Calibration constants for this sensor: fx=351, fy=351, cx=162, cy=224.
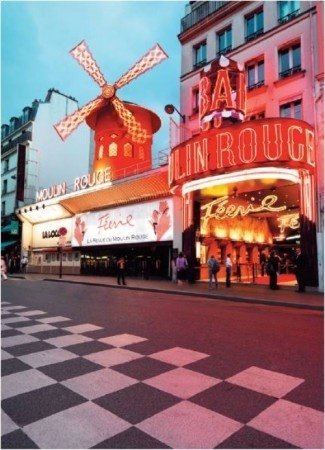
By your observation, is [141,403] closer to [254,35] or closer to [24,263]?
[254,35]

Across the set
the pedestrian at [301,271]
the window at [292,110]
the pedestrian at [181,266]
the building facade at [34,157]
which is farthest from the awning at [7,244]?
the pedestrian at [301,271]

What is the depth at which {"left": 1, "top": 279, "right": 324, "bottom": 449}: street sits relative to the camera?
221cm

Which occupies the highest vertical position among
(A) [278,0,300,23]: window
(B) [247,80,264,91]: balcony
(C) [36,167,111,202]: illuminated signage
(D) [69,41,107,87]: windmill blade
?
(D) [69,41,107,87]: windmill blade

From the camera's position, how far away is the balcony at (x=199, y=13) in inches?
611

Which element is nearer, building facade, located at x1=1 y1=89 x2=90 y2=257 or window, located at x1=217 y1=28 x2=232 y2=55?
window, located at x1=217 y1=28 x2=232 y2=55

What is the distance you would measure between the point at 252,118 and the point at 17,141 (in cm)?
2299

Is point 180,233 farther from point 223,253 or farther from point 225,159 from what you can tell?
point 225,159

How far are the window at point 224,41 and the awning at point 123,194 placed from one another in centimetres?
585

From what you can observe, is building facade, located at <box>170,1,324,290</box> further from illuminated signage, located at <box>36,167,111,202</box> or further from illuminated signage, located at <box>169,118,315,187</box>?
illuminated signage, located at <box>36,167,111,202</box>

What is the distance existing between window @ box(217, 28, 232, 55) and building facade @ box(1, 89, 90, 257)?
724 inches

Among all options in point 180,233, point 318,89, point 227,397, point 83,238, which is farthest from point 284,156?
point 83,238

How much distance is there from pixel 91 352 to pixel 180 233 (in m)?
11.6

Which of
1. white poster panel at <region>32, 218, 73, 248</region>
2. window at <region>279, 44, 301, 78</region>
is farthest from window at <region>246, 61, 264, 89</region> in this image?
white poster panel at <region>32, 218, 73, 248</region>

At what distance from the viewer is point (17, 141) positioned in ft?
98.7
